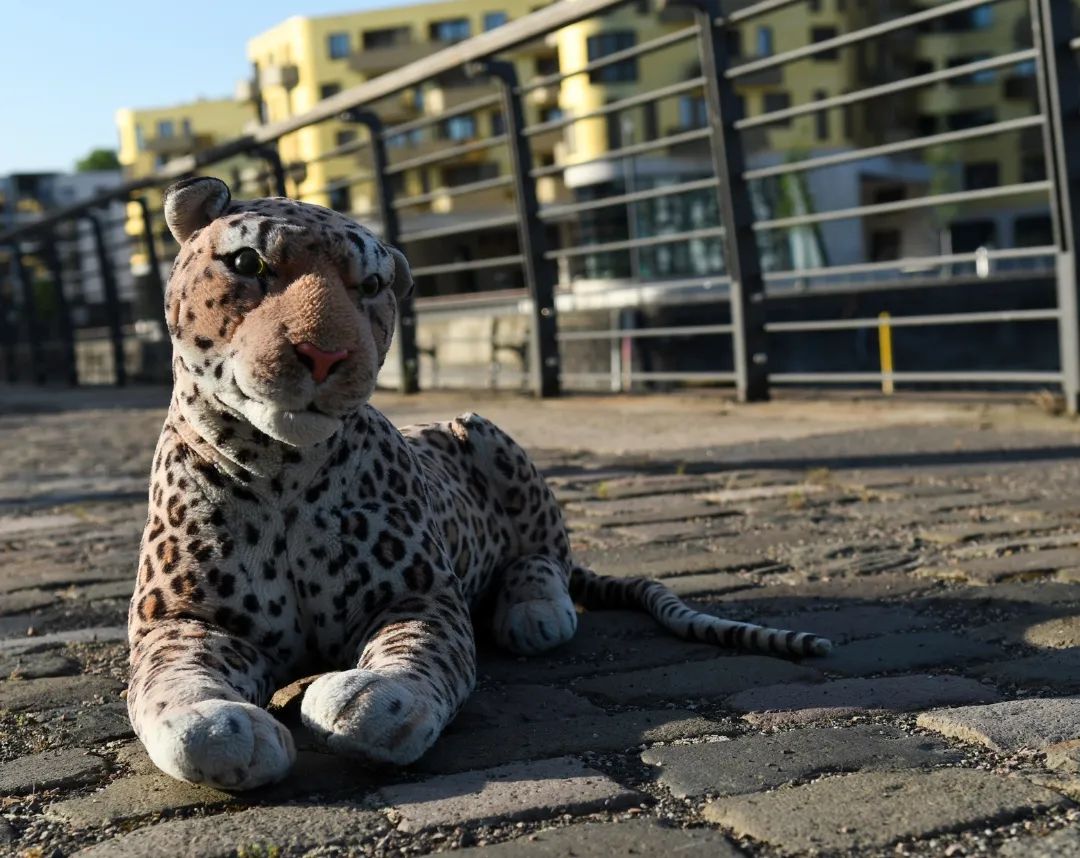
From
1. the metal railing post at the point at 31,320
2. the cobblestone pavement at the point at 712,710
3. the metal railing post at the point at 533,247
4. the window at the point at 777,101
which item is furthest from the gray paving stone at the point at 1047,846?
the window at the point at 777,101

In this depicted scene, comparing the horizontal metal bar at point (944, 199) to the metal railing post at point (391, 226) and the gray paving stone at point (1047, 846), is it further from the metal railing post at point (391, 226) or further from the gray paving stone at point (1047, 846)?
Answer: the gray paving stone at point (1047, 846)

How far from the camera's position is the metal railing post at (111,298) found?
18.8 metres

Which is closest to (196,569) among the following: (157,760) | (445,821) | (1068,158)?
(157,760)

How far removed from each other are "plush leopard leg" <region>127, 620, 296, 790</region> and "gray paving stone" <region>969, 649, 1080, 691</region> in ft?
4.75

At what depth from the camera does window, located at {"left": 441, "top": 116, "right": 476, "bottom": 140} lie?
68.0 meters

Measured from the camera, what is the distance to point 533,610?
137 inches

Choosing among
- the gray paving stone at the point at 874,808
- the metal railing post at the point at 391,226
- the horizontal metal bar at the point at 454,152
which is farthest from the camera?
the metal railing post at the point at 391,226

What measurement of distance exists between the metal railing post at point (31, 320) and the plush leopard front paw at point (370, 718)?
2121 cm

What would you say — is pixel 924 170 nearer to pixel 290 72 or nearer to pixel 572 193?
pixel 572 193

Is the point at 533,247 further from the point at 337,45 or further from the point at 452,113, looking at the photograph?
the point at 337,45

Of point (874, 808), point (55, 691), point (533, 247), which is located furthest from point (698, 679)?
point (533, 247)

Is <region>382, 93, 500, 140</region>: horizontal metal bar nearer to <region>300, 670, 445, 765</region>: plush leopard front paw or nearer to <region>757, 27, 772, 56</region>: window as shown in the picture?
<region>300, 670, 445, 765</region>: plush leopard front paw

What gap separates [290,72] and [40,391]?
48900mm

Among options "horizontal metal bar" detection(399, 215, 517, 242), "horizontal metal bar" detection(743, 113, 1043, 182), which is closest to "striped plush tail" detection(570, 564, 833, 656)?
"horizontal metal bar" detection(743, 113, 1043, 182)
